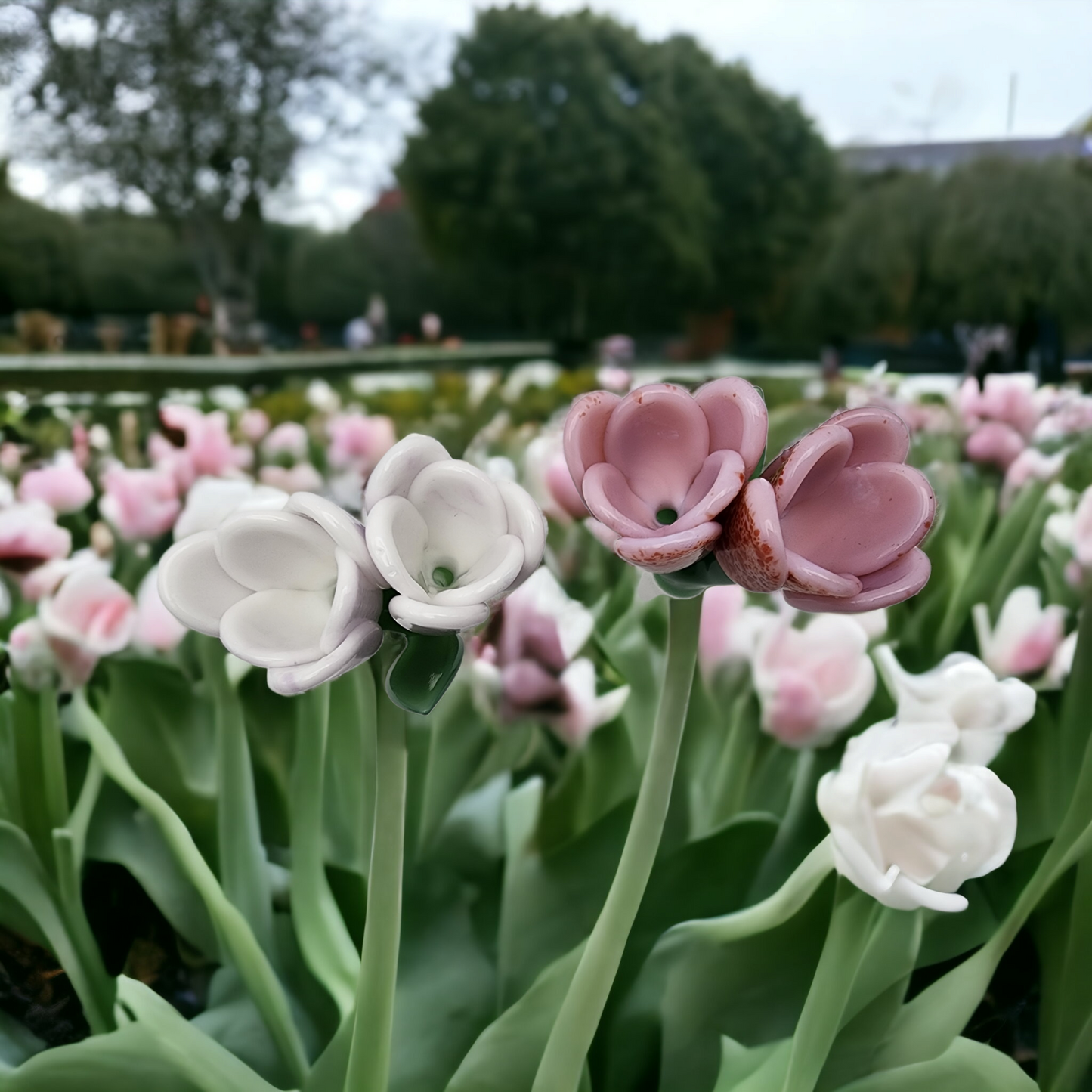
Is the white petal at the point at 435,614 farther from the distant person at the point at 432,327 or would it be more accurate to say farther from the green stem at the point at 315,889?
the distant person at the point at 432,327

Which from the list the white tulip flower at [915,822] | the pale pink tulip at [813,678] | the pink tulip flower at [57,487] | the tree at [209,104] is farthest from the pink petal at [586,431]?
the tree at [209,104]

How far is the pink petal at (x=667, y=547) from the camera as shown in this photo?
0.21m

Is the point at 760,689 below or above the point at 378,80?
below

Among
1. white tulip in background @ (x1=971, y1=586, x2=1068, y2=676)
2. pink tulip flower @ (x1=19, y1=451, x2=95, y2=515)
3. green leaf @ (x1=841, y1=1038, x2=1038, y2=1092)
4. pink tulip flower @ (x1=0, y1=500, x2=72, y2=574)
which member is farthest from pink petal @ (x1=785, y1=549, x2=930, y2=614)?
pink tulip flower @ (x1=19, y1=451, x2=95, y2=515)

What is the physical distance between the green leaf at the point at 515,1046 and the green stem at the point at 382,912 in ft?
0.18

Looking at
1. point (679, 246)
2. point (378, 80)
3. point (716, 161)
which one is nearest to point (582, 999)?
point (378, 80)

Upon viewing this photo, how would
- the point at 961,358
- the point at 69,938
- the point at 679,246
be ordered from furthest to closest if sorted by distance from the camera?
the point at 679,246 < the point at 961,358 < the point at 69,938

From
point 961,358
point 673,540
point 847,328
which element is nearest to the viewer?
point 673,540

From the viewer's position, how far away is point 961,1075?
1.14 ft

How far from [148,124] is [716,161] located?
23.0ft

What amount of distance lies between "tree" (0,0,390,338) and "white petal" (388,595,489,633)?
7.94 meters

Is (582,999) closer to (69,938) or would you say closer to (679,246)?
(69,938)

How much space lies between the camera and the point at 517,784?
1.86 feet

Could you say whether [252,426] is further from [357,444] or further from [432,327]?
[432,327]
